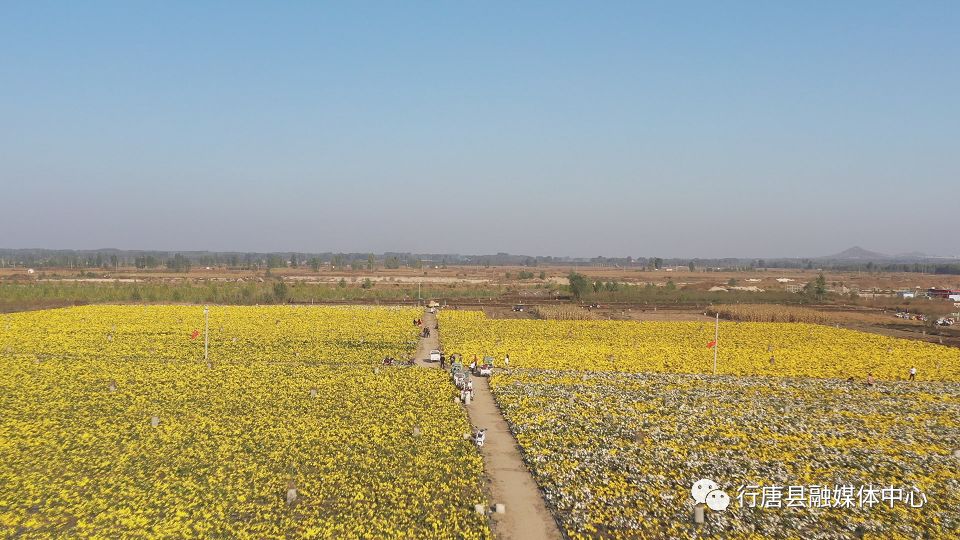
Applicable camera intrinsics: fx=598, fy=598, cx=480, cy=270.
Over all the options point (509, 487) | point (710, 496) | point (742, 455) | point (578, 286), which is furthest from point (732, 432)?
point (578, 286)

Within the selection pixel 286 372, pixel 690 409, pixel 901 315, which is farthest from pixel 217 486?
pixel 901 315

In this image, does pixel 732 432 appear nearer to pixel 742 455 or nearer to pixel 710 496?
pixel 742 455

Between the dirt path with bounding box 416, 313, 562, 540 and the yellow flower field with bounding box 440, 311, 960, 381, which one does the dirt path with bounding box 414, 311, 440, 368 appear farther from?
the dirt path with bounding box 416, 313, 562, 540

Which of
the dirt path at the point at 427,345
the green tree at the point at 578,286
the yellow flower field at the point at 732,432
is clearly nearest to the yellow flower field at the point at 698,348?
the yellow flower field at the point at 732,432

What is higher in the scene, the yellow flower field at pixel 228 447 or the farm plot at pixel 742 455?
the yellow flower field at pixel 228 447

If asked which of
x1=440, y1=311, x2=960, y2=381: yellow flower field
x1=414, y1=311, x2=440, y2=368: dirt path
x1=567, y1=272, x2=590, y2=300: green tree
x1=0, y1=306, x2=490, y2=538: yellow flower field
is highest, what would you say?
x1=567, y1=272, x2=590, y2=300: green tree

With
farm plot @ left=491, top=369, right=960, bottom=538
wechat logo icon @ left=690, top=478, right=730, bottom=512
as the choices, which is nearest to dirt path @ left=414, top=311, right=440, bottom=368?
farm plot @ left=491, top=369, right=960, bottom=538

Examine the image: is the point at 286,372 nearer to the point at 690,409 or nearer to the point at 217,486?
the point at 217,486

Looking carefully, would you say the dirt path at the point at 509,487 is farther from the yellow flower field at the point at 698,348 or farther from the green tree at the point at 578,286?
the green tree at the point at 578,286
